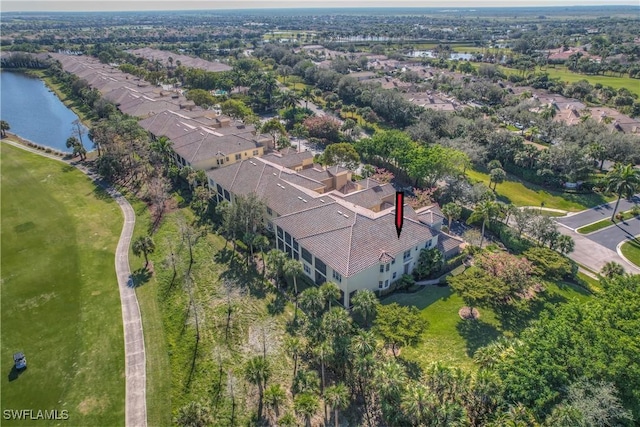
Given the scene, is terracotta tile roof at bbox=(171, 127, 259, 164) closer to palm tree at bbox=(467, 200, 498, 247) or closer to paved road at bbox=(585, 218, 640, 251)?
palm tree at bbox=(467, 200, 498, 247)

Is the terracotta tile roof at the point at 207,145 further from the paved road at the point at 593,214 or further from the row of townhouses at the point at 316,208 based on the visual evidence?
the paved road at the point at 593,214

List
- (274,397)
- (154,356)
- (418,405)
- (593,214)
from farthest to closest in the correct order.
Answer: (593,214) → (154,356) → (274,397) → (418,405)

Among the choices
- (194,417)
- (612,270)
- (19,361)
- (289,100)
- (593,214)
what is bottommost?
(19,361)

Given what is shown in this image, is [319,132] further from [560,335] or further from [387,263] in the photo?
[560,335]

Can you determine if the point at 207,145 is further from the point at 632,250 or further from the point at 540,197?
the point at 632,250

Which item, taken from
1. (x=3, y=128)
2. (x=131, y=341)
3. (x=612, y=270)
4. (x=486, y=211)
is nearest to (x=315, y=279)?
(x=131, y=341)

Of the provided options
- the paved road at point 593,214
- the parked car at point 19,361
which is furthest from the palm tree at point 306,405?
the paved road at point 593,214
